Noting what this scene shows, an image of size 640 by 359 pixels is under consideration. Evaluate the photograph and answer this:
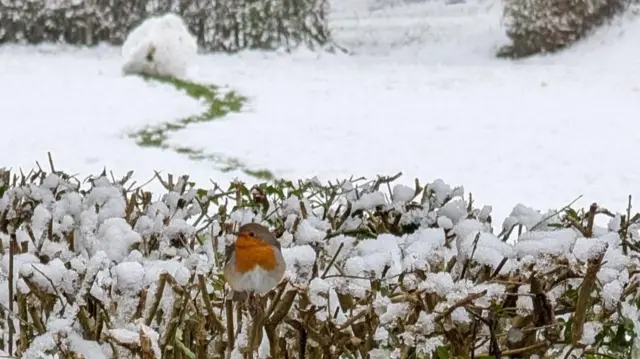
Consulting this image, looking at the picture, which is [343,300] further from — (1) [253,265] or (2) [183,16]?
(2) [183,16]

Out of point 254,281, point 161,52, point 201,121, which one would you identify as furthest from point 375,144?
point 254,281

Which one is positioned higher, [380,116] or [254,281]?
[254,281]

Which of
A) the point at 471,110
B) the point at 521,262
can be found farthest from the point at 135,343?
the point at 471,110

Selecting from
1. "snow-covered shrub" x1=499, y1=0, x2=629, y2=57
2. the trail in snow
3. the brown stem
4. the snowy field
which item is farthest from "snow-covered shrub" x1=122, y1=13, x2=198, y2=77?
the brown stem

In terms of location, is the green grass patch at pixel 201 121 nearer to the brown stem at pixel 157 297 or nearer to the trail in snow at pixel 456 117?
the trail in snow at pixel 456 117

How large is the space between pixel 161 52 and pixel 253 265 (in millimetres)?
9802

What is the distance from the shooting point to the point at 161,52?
10.9m

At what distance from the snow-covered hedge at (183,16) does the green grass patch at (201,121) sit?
3249 millimetres

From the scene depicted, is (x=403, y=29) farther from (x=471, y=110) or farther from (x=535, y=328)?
(x=535, y=328)

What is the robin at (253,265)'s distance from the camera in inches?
53.7

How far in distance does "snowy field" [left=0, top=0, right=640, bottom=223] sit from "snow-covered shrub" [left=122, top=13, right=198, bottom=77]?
0.94ft

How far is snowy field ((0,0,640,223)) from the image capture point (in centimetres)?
717

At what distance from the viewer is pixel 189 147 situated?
25.1 ft

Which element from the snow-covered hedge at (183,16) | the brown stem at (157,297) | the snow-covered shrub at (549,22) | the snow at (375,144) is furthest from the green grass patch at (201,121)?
the brown stem at (157,297)
